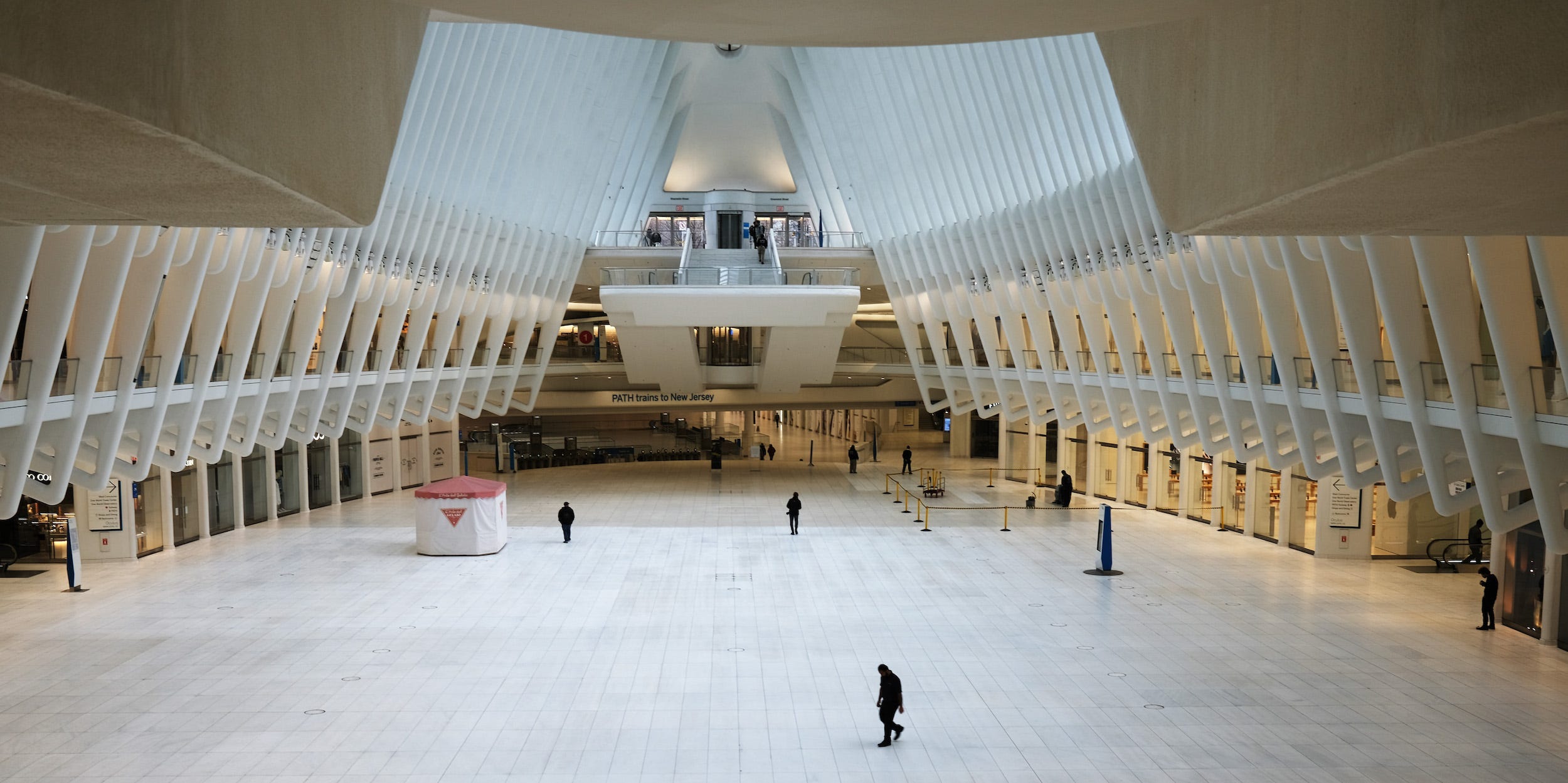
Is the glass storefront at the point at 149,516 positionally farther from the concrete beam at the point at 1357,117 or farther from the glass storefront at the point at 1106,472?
the glass storefront at the point at 1106,472

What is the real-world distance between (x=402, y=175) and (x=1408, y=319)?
19.8 metres

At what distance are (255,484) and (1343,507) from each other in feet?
90.1

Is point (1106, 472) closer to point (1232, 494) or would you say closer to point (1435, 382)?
point (1232, 494)

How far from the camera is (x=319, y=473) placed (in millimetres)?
32969

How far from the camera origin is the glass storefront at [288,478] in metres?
30.9

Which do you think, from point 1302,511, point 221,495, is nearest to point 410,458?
point 221,495

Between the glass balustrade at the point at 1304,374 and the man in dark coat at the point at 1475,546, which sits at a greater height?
the glass balustrade at the point at 1304,374

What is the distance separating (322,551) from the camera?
2477cm

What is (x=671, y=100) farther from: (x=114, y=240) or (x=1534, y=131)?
(x=1534, y=131)

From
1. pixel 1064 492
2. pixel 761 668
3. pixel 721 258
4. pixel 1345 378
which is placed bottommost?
pixel 761 668

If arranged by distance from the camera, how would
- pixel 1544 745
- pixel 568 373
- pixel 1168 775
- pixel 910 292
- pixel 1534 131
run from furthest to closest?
1. pixel 568 373
2. pixel 910 292
3. pixel 1544 745
4. pixel 1168 775
5. pixel 1534 131

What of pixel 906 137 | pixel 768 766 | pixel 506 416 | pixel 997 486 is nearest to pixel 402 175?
pixel 906 137

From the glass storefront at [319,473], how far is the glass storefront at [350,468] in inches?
35.7

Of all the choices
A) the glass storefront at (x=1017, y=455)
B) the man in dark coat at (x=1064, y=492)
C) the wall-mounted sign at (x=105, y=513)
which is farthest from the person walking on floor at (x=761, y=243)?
the wall-mounted sign at (x=105, y=513)
